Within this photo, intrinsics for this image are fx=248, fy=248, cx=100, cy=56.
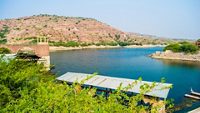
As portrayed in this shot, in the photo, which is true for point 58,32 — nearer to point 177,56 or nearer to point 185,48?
point 177,56

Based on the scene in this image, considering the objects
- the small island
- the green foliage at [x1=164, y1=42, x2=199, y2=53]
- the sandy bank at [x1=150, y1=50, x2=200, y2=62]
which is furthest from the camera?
the green foliage at [x1=164, y1=42, x2=199, y2=53]

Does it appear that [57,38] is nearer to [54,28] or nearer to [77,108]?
Answer: [54,28]

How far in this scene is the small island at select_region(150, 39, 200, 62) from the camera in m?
66.9

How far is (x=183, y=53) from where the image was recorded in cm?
6931

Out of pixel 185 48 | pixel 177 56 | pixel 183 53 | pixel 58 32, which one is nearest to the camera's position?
pixel 185 48

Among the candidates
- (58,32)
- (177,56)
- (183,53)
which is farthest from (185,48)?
(58,32)

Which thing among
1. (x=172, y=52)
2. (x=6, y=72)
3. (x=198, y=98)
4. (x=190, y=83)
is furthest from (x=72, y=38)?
(x=6, y=72)

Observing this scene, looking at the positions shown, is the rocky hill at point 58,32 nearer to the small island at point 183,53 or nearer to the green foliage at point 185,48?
the small island at point 183,53

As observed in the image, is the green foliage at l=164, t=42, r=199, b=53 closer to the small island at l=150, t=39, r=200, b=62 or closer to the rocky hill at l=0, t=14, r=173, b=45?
the small island at l=150, t=39, r=200, b=62

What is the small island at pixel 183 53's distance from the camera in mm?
66881

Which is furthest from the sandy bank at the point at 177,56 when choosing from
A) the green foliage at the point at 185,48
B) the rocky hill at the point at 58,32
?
the rocky hill at the point at 58,32

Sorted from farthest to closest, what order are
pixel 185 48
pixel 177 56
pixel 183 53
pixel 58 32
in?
pixel 58 32 < pixel 177 56 < pixel 183 53 < pixel 185 48

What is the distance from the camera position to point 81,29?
145500 millimetres

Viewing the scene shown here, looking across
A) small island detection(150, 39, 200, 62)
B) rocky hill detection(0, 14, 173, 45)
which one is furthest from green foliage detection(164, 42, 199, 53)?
rocky hill detection(0, 14, 173, 45)
